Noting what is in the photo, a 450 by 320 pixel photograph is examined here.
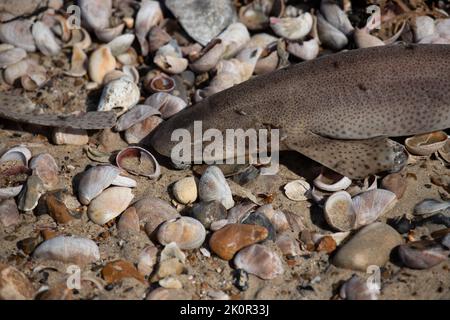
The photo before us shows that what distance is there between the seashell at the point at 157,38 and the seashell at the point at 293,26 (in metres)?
1.10

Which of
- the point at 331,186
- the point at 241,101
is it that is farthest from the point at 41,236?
the point at 331,186

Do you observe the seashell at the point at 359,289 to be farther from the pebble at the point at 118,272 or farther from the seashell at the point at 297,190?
the pebble at the point at 118,272

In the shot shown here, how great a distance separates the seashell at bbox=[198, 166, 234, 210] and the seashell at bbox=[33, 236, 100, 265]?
0.93 meters

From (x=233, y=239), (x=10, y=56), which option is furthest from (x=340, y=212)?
(x=10, y=56)

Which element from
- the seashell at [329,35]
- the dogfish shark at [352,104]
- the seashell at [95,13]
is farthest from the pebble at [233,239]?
the seashell at [95,13]

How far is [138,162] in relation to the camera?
181 inches

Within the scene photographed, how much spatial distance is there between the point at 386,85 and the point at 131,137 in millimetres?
2274

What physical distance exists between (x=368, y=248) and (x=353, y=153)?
909mm

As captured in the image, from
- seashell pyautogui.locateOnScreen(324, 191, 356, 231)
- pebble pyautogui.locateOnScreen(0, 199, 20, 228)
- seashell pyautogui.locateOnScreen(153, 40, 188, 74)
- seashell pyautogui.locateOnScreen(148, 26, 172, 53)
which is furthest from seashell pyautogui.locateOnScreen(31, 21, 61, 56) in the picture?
seashell pyautogui.locateOnScreen(324, 191, 356, 231)

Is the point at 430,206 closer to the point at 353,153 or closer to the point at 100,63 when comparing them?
the point at 353,153

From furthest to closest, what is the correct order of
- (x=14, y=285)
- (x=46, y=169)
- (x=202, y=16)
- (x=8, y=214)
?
(x=202, y=16), (x=46, y=169), (x=8, y=214), (x=14, y=285)

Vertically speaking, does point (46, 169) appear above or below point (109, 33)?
below
